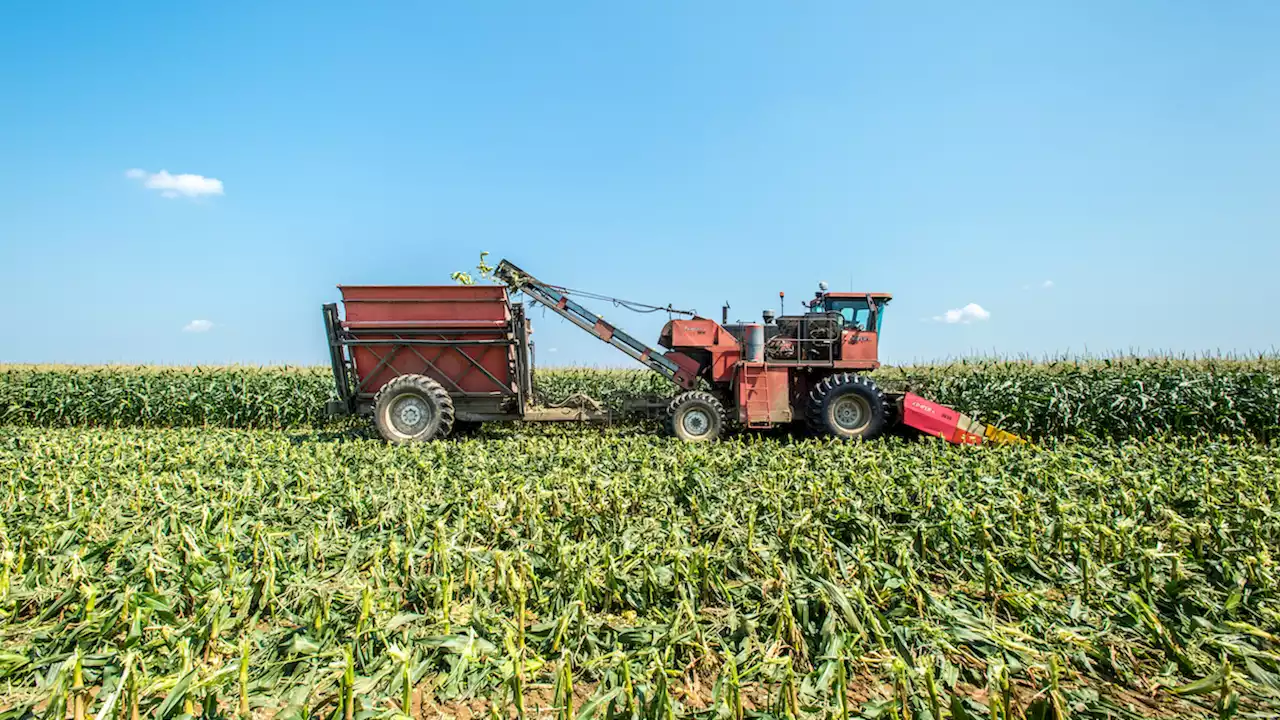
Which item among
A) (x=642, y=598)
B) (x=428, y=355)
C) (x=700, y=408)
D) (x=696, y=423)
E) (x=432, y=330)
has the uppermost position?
(x=432, y=330)

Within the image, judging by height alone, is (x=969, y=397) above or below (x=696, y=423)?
above

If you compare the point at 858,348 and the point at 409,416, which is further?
the point at 858,348

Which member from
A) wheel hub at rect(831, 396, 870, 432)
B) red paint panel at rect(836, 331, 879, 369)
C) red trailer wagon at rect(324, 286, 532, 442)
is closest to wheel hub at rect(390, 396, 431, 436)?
red trailer wagon at rect(324, 286, 532, 442)

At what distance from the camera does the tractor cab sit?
10.7 metres

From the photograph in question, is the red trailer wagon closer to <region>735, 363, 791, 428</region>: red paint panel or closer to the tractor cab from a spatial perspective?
<region>735, 363, 791, 428</region>: red paint panel

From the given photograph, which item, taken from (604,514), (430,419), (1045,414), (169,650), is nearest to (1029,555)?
(604,514)

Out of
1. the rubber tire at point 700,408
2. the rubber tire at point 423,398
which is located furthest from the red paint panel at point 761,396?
the rubber tire at point 423,398

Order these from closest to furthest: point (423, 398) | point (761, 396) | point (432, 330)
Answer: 1. point (423, 398)
2. point (432, 330)
3. point (761, 396)

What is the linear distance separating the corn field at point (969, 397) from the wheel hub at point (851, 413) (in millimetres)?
2228

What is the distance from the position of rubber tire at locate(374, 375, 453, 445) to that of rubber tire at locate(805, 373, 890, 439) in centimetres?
541

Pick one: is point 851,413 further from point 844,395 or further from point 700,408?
point 700,408

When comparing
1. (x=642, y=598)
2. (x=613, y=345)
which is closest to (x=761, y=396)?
(x=613, y=345)

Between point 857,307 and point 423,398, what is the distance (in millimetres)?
6761

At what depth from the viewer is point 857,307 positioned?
10.7 metres
